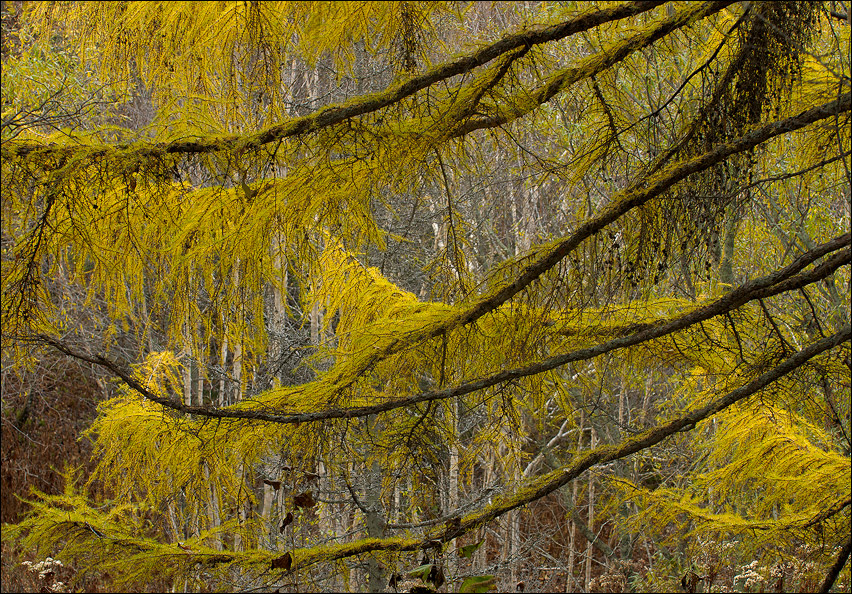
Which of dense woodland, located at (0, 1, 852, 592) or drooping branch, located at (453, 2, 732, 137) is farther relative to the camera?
dense woodland, located at (0, 1, 852, 592)

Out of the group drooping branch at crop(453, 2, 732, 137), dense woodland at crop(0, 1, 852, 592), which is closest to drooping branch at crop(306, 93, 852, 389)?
dense woodland at crop(0, 1, 852, 592)

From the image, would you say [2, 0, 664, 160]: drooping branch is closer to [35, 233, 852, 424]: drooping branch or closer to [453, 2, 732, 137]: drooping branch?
[453, 2, 732, 137]: drooping branch

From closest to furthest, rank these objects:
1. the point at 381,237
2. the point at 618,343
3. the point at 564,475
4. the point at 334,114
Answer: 1. the point at 334,114
2. the point at 618,343
3. the point at 564,475
4. the point at 381,237

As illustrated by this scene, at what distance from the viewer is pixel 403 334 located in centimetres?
283

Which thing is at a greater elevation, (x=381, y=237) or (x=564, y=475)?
(x=381, y=237)

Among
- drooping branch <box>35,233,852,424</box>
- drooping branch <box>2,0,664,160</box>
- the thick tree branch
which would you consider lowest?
the thick tree branch

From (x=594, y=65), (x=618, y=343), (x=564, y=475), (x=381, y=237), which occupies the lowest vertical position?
(x=564, y=475)

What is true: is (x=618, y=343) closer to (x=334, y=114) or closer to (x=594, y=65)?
(x=594, y=65)

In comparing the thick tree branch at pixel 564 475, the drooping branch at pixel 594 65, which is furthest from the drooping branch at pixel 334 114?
the thick tree branch at pixel 564 475

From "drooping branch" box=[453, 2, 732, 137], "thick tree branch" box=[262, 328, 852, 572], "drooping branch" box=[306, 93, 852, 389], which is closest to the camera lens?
"drooping branch" box=[453, 2, 732, 137]

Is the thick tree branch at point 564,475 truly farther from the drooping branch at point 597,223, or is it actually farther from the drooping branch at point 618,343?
the drooping branch at point 597,223

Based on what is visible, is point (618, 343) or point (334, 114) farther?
point (618, 343)

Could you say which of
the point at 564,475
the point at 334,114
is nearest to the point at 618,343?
the point at 564,475

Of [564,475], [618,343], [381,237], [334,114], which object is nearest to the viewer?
[334,114]
